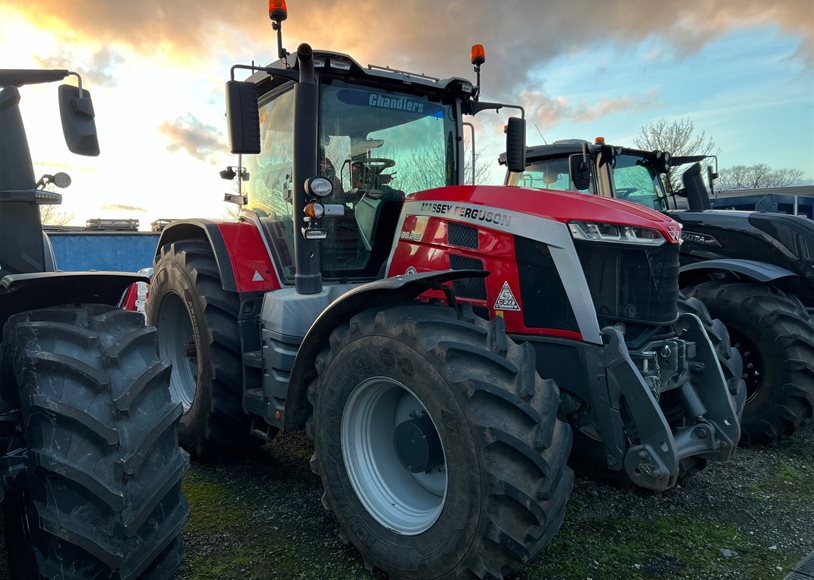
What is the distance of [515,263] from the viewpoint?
9.09 feet

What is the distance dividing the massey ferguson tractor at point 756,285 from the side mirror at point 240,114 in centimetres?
374

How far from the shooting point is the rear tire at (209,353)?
3658 mm

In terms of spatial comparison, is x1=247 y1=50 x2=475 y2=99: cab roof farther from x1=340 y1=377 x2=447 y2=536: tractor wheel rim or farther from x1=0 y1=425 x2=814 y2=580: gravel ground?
x1=0 y1=425 x2=814 y2=580: gravel ground

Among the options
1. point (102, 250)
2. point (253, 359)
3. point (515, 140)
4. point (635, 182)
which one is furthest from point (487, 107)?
point (102, 250)

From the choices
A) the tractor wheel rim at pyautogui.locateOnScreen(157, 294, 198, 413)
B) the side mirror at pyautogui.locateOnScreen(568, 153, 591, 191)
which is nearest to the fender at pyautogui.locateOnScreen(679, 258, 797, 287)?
the side mirror at pyautogui.locateOnScreen(568, 153, 591, 191)

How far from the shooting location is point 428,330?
2.42 meters

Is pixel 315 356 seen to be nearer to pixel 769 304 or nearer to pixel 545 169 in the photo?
pixel 769 304

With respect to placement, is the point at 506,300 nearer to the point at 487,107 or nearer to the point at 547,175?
the point at 487,107

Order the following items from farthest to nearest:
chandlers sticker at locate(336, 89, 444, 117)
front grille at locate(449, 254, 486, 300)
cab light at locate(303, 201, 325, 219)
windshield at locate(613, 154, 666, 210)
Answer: windshield at locate(613, 154, 666, 210)
chandlers sticker at locate(336, 89, 444, 117)
cab light at locate(303, 201, 325, 219)
front grille at locate(449, 254, 486, 300)

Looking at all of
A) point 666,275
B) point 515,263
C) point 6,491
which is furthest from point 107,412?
point 666,275

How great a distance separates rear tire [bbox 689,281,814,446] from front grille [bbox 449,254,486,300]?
2.69m

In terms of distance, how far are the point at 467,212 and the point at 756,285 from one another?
2982 millimetres

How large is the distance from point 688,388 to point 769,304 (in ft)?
6.90

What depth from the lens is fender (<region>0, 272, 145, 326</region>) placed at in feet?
7.09
